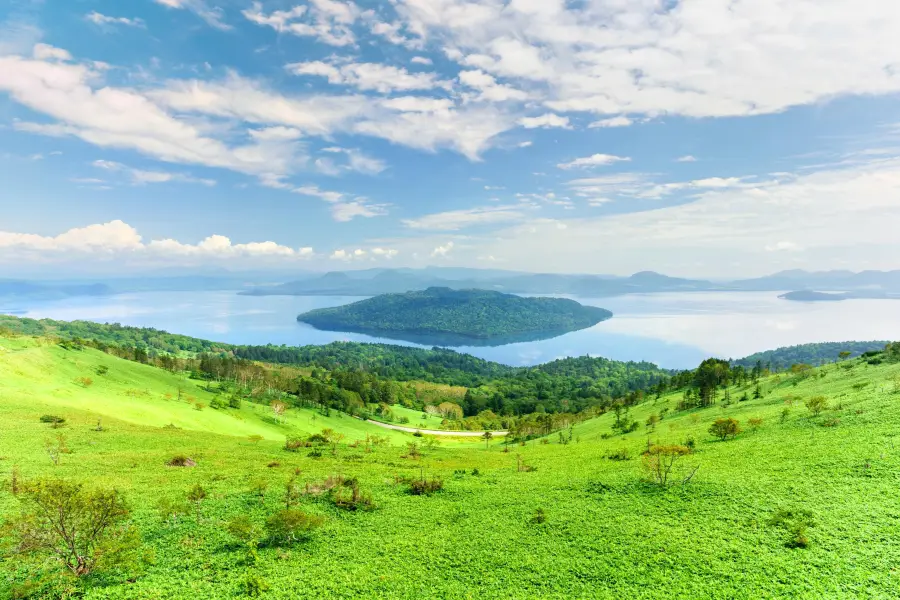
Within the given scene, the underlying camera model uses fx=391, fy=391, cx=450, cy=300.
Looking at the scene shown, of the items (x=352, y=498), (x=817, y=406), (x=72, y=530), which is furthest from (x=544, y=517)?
(x=817, y=406)

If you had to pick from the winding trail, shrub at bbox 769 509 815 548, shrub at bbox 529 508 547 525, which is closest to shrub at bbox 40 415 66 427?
shrub at bbox 529 508 547 525

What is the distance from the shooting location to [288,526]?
2802 cm

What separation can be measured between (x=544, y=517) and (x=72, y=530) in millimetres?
30197

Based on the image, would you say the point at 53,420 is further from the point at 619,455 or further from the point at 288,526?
the point at 619,455

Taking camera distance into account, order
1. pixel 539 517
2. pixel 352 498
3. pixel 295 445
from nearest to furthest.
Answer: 1. pixel 539 517
2. pixel 352 498
3. pixel 295 445

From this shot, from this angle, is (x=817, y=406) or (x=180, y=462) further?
(x=180, y=462)

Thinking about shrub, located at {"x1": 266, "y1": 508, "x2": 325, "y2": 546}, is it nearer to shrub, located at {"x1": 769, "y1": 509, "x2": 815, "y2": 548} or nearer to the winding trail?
shrub, located at {"x1": 769, "y1": 509, "x2": 815, "y2": 548}

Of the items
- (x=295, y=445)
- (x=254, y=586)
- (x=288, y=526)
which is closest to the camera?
(x=254, y=586)

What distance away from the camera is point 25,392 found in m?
60.8

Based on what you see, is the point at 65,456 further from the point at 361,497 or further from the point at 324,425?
the point at 324,425

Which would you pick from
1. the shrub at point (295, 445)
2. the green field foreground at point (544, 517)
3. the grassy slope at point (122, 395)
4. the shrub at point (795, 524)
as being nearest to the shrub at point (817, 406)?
the green field foreground at point (544, 517)

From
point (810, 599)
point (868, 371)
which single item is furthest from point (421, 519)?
point (868, 371)

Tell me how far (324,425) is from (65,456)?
205ft

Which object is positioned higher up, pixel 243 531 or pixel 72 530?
pixel 72 530
